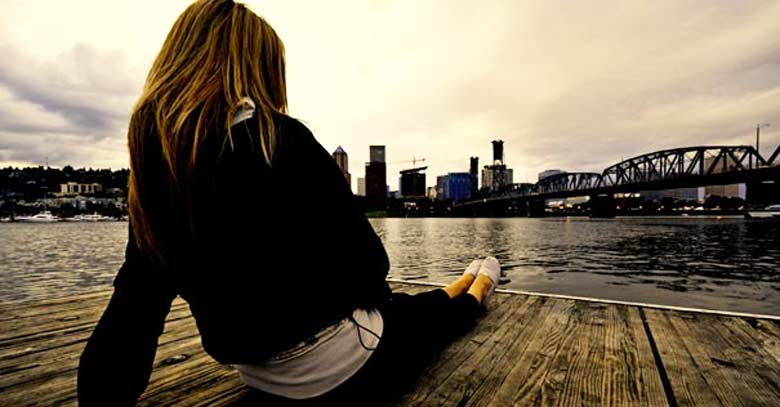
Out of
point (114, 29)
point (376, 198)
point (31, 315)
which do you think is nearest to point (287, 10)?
point (114, 29)

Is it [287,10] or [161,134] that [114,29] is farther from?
[161,134]

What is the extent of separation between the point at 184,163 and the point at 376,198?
108675 millimetres

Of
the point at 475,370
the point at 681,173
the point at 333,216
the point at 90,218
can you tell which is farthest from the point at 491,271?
the point at 90,218

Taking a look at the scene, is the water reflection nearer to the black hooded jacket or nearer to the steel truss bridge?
the black hooded jacket

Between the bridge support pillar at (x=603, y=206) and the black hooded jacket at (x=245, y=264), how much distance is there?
4308 inches

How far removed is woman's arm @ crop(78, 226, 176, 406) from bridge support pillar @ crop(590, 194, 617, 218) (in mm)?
109745

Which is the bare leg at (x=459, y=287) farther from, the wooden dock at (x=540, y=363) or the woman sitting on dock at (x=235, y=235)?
the woman sitting on dock at (x=235, y=235)

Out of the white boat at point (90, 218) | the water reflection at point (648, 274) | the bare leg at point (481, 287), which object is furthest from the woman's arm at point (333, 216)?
the white boat at point (90, 218)

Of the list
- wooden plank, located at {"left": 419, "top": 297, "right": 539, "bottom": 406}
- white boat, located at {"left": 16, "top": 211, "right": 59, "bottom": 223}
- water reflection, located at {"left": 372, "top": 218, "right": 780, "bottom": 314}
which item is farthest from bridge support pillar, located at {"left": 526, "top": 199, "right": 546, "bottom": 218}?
white boat, located at {"left": 16, "top": 211, "right": 59, "bottom": 223}

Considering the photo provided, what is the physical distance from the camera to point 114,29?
38.2 feet

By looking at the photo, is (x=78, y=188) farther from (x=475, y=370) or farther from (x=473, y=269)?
(x=475, y=370)

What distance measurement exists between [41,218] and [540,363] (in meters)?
160

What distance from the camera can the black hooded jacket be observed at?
1245 mm

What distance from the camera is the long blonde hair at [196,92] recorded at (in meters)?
1.26
